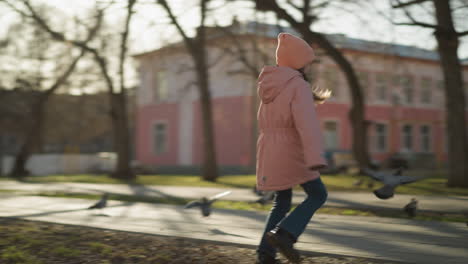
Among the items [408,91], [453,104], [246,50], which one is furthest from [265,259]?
[408,91]

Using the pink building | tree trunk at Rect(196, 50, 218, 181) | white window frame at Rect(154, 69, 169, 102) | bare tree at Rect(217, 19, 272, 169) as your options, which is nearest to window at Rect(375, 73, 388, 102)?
the pink building

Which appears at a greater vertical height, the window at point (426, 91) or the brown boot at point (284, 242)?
the window at point (426, 91)

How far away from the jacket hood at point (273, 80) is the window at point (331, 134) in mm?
34055

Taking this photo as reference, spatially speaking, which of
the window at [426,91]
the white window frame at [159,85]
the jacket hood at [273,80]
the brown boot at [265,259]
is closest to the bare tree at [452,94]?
the jacket hood at [273,80]

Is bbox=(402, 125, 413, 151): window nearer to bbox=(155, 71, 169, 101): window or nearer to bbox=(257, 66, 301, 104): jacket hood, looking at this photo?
bbox=(155, 71, 169, 101): window

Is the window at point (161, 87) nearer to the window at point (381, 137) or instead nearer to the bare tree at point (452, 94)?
the window at point (381, 137)

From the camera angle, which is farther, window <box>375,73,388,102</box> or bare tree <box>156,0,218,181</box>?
window <box>375,73,388,102</box>

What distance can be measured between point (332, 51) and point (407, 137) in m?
26.6

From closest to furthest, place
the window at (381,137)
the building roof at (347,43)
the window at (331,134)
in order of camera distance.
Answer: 1. the building roof at (347,43)
2. the window at (331,134)
3. the window at (381,137)

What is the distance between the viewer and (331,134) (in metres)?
38.6

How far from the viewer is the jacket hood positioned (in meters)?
4.51

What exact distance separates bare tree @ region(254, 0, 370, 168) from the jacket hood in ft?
36.1

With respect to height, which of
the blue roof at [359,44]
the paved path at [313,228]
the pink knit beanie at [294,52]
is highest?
the blue roof at [359,44]

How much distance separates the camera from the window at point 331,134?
38.4 m
